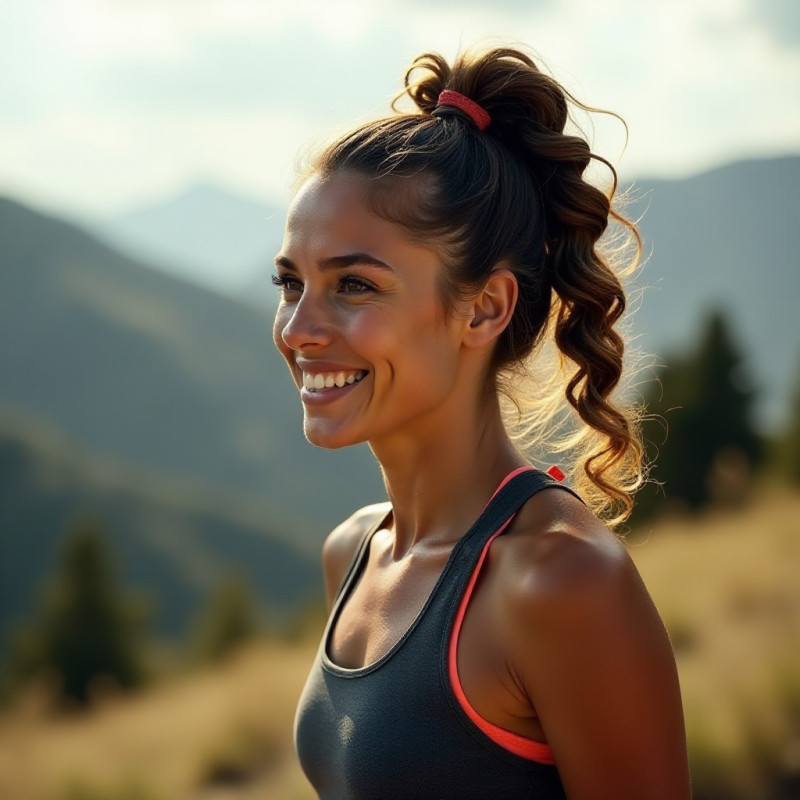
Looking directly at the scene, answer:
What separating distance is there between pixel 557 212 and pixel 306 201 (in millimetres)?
531

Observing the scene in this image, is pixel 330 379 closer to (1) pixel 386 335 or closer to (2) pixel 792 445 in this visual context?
(1) pixel 386 335

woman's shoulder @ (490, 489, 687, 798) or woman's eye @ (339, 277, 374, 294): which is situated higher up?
woman's eye @ (339, 277, 374, 294)

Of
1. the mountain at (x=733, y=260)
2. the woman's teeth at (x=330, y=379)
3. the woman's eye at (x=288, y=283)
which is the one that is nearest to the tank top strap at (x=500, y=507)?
the woman's teeth at (x=330, y=379)

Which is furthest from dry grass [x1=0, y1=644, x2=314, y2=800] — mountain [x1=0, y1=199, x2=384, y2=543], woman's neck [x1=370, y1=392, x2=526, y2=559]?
mountain [x1=0, y1=199, x2=384, y2=543]

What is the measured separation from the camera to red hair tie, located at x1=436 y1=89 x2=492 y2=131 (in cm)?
239

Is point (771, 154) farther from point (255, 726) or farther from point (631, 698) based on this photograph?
point (631, 698)

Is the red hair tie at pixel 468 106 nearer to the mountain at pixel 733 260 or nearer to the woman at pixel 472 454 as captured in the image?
the woman at pixel 472 454

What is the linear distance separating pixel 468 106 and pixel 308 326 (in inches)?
23.6

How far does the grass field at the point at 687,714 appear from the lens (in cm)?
598

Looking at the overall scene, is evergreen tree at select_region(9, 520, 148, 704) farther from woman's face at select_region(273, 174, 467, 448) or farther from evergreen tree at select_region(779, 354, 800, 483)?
woman's face at select_region(273, 174, 467, 448)

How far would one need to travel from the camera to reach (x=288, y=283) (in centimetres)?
238

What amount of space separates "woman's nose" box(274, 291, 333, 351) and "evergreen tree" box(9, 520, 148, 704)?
22.5 metres

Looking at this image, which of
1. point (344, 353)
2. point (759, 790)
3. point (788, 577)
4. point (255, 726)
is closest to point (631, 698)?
point (344, 353)

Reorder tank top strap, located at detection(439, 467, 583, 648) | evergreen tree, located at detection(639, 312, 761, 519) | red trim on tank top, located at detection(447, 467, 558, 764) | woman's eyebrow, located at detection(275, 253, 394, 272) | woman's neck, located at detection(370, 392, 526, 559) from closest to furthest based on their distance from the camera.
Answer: red trim on tank top, located at detection(447, 467, 558, 764) < tank top strap, located at detection(439, 467, 583, 648) < woman's eyebrow, located at detection(275, 253, 394, 272) < woman's neck, located at detection(370, 392, 526, 559) < evergreen tree, located at detection(639, 312, 761, 519)
